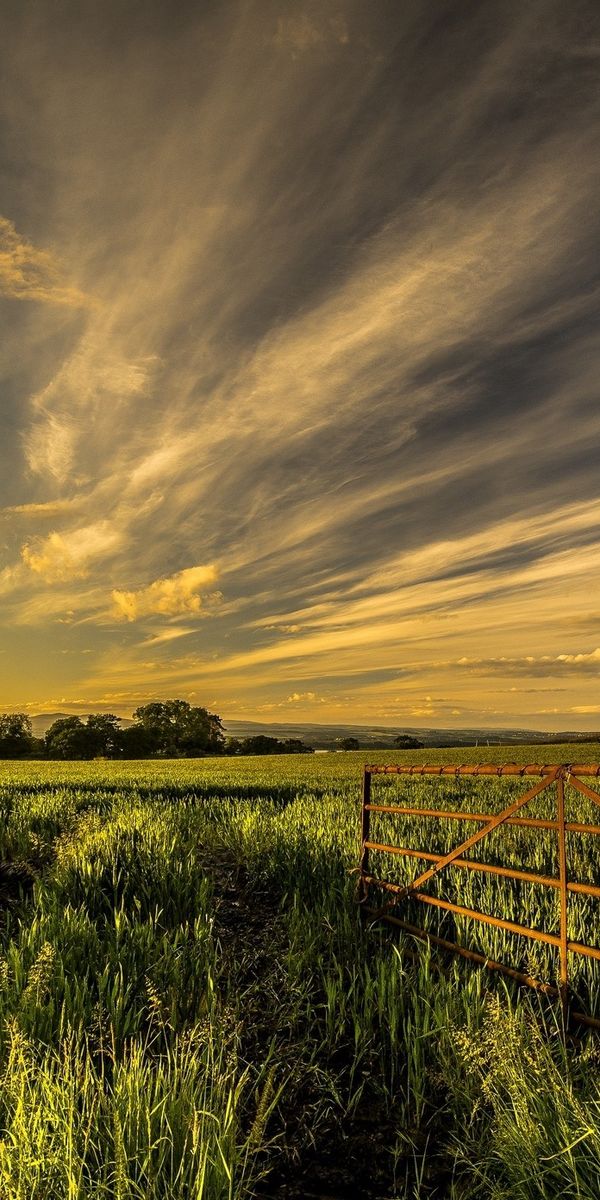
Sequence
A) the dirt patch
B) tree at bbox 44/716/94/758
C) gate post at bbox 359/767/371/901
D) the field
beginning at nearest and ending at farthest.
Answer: the field, the dirt patch, gate post at bbox 359/767/371/901, tree at bbox 44/716/94/758

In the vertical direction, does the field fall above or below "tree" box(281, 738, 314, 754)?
above

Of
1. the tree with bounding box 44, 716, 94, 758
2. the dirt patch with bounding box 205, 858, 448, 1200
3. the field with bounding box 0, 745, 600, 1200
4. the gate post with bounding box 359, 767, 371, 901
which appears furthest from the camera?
the tree with bounding box 44, 716, 94, 758

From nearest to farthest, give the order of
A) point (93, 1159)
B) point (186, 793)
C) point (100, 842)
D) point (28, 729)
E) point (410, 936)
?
point (93, 1159) < point (410, 936) < point (100, 842) < point (186, 793) < point (28, 729)

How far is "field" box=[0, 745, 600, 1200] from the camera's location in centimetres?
283

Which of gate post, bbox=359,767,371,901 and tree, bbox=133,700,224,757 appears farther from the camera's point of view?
tree, bbox=133,700,224,757

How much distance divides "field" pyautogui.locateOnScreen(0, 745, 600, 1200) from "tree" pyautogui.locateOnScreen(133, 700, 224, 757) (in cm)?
7645

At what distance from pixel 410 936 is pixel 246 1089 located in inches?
95.1

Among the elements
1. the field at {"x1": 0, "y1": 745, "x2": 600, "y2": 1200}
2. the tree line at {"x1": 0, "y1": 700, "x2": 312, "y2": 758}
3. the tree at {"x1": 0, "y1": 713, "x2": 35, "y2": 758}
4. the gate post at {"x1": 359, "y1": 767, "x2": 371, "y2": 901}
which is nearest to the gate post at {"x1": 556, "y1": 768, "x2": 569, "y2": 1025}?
the field at {"x1": 0, "y1": 745, "x2": 600, "y2": 1200}

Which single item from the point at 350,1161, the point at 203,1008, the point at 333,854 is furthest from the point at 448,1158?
the point at 333,854

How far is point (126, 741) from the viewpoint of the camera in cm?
8594

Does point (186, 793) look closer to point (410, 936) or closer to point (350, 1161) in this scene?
point (410, 936)

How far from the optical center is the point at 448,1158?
3.40 metres

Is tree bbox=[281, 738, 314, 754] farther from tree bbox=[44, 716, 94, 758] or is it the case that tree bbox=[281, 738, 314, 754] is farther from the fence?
the fence

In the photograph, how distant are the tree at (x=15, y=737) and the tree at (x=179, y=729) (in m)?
15.3
